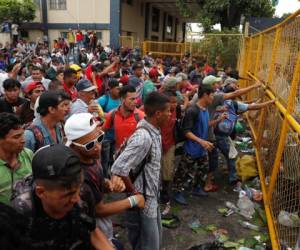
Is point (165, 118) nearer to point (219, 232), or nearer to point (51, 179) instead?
point (51, 179)

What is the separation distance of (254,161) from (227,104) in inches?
48.8

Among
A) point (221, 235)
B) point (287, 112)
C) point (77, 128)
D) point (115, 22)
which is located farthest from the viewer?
point (115, 22)

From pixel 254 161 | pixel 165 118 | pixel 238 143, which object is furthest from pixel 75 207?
pixel 238 143

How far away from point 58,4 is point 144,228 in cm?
2543

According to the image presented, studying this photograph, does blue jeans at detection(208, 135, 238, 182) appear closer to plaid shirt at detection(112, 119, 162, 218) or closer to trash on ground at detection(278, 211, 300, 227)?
trash on ground at detection(278, 211, 300, 227)

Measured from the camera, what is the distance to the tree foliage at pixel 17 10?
77.0 feet

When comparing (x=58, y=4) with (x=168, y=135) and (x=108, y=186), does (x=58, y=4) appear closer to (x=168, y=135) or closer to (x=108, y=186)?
(x=168, y=135)

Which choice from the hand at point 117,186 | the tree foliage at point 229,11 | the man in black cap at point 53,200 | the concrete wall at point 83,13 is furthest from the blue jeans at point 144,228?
the concrete wall at point 83,13

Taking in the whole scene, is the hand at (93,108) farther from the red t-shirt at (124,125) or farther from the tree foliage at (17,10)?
the tree foliage at (17,10)

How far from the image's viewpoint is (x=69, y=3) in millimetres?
24125

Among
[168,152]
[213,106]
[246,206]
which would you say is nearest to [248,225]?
[246,206]

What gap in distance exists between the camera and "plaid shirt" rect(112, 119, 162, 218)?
261 cm

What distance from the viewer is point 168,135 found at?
4.46m

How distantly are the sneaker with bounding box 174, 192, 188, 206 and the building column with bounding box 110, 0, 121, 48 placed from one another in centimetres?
1933
